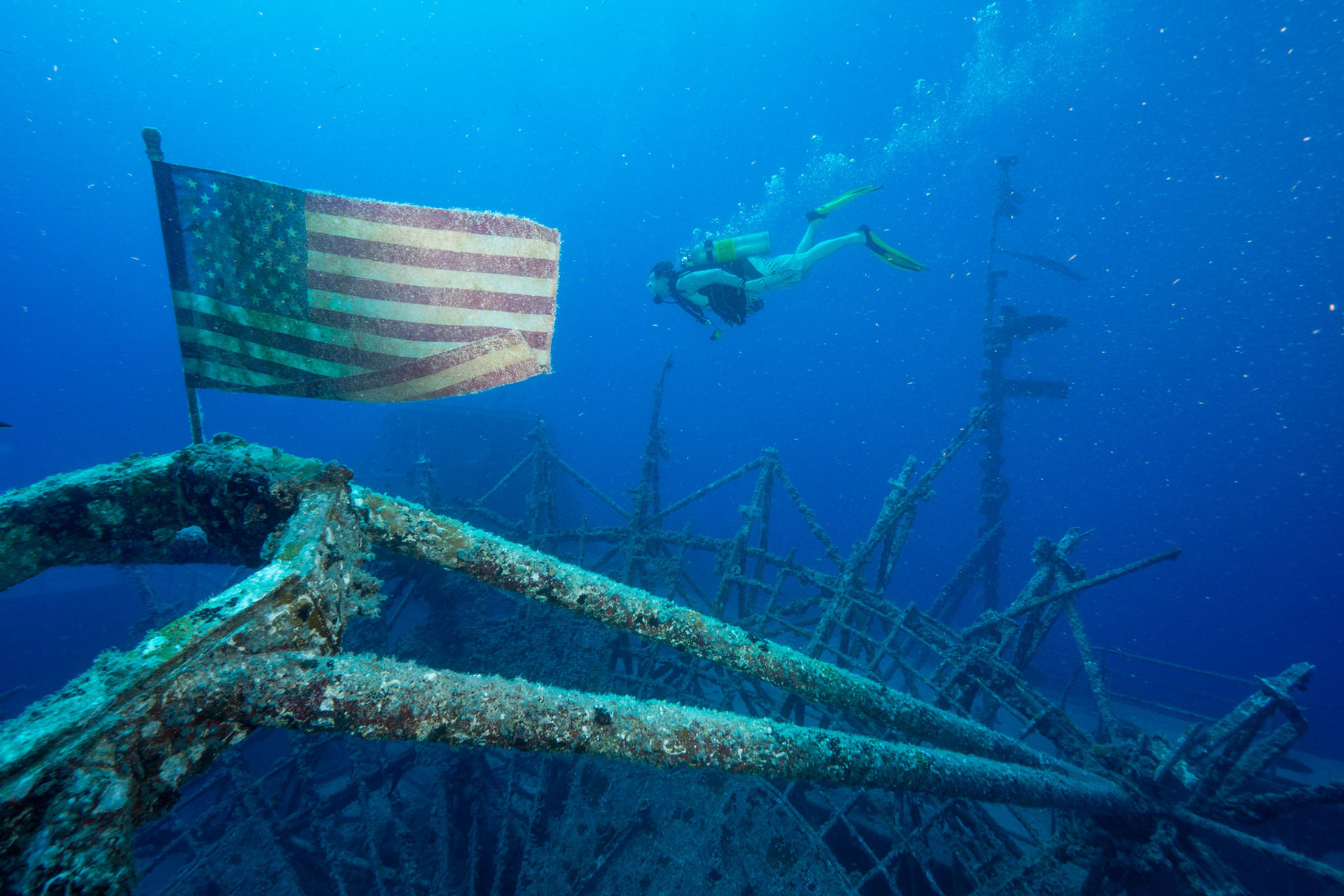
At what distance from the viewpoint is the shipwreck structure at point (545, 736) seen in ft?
3.94

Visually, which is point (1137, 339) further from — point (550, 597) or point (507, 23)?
point (507, 23)

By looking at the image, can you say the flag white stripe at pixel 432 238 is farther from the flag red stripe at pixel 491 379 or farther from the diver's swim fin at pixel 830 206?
the diver's swim fin at pixel 830 206

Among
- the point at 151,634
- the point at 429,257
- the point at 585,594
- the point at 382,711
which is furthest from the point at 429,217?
the point at 382,711

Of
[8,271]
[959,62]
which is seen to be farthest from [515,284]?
[8,271]

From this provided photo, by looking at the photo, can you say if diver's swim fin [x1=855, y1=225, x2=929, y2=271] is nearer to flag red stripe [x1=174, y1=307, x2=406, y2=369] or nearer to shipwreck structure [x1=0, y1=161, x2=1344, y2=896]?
shipwreck structure [x1=0, y1=161, x2=1344, y2=896]

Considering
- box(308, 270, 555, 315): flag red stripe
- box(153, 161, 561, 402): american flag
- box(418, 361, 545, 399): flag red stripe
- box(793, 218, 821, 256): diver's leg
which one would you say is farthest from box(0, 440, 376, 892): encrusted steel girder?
box(793, 218, 821, 256): diver's leg

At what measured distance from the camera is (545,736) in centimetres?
151

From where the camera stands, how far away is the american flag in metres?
3.09

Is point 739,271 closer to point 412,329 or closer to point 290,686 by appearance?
point 412,329

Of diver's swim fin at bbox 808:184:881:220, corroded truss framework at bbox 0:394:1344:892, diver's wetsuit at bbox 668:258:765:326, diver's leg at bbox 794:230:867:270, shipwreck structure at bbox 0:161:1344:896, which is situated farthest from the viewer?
diver's swim fin at bbox 808:184:881:220

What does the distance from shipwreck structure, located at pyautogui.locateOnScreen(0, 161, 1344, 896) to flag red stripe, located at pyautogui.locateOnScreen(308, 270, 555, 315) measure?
1424 millimetres

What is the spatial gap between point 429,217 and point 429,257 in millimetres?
283

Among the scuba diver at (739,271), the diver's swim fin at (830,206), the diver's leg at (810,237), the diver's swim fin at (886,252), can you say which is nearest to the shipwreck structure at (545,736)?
the scuba diver at (739,271)

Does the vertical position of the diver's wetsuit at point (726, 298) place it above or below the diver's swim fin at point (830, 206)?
below
